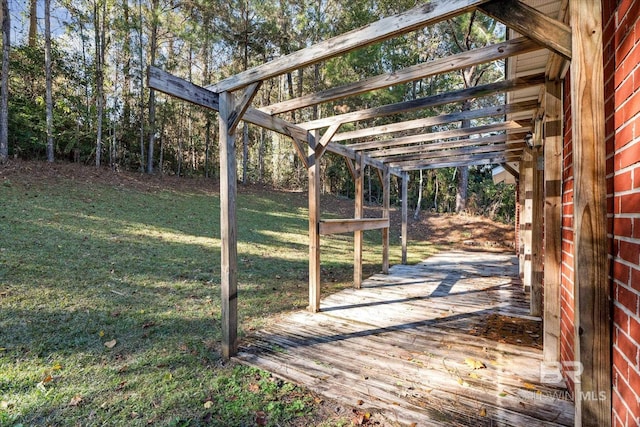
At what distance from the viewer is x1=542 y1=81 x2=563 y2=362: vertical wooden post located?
257 cm

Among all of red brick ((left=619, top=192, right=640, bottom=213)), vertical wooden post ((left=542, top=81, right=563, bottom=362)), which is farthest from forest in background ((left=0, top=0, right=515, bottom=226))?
red brick ((left=619, top=192, right=640, bottom=213))

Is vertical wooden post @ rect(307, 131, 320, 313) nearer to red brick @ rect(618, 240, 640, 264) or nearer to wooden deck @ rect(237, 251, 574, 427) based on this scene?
wooden deck @ rect(237, 251, 574, 427)

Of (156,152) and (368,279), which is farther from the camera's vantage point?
(156,152)

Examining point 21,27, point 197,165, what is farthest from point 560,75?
point 197,165

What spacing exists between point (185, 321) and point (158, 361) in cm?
83

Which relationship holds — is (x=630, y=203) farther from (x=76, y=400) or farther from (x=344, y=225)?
(x=344, y=225)

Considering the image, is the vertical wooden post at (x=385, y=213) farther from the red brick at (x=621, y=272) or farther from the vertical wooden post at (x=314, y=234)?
the red brick at (x=621, y=272)

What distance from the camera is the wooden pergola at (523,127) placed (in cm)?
122

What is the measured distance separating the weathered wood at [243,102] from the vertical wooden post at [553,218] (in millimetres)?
2538

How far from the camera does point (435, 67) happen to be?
2354mm

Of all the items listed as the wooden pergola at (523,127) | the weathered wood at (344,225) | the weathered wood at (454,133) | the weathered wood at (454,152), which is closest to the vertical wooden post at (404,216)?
the weathered wood at (454,152)

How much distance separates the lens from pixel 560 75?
253cm

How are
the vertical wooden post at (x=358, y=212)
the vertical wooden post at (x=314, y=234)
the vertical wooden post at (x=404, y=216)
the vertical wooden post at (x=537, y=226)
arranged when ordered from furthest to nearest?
the vertical wooden post at (x=404, y=216)
the vertical wooden post at (x=358, y=212)
the vertical wooden post at (x=314, y=234)
the vertical wooden post at (x=537, y=226)

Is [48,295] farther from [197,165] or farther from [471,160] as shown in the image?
[197,165]
